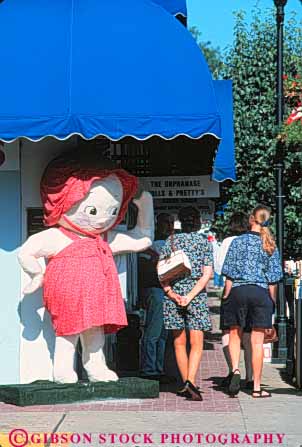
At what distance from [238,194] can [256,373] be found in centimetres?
1051

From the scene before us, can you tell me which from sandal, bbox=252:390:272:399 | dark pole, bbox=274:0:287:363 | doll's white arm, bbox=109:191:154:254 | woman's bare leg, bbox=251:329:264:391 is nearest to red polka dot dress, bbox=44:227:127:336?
doll's white arm, bbox=109:191:154:254

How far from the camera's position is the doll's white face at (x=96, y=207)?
11.1m

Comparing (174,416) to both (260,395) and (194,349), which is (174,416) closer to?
(194,349)

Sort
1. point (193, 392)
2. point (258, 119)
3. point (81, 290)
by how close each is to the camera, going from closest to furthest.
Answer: point (81, 290)
point (193, 392)
point (258, 119)

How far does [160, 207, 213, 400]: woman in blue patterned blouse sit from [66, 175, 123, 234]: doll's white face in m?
0.76

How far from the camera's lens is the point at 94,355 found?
1133 centimetres

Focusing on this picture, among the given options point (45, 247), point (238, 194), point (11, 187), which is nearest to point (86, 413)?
point (45, 247)

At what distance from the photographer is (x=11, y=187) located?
463 inches

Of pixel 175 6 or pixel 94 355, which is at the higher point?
pixel 175 6

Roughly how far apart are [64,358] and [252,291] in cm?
210

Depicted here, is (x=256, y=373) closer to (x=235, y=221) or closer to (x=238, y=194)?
(x=235, y=221)

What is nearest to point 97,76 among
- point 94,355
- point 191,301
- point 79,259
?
point 79,259

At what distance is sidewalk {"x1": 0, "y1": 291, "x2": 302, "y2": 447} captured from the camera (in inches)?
379

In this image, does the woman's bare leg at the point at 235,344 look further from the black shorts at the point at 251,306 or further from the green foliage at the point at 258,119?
the green foliage at the point at 258,119
